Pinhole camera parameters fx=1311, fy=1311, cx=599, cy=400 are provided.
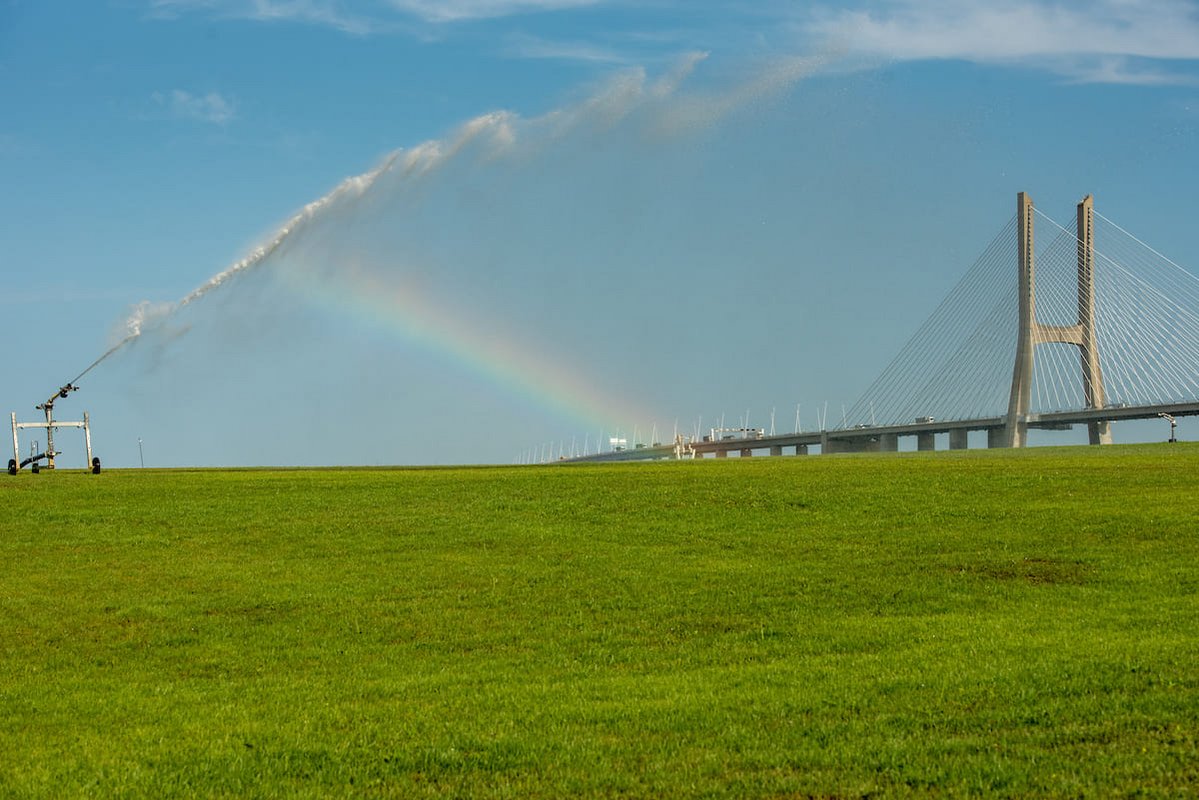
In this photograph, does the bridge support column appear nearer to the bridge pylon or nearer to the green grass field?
the bridge pylon

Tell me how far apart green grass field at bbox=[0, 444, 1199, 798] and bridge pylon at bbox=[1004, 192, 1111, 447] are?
75.2 metres

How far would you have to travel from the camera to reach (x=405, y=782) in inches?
426

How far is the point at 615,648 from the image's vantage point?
53.2 feet

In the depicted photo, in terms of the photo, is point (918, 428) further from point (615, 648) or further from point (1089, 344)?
point (615, 648)

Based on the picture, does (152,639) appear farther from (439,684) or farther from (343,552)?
(343,552)

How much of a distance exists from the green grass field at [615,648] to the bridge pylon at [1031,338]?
75.2 m

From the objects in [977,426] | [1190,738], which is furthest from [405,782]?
[977,426]

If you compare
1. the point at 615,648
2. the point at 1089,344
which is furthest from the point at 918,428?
the point at 615,648

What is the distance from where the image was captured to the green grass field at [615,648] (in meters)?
11.0

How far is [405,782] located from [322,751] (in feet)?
4.38

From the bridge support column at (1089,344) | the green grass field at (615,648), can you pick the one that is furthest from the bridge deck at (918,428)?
the green grass field at (615,648)

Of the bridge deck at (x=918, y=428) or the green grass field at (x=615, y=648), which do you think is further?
the bridge deck at (x=918, y=428)

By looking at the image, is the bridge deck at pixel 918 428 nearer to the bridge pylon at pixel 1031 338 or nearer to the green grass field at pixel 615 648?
the bridge pylon at pixel 1031 338

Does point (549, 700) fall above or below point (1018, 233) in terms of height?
below
